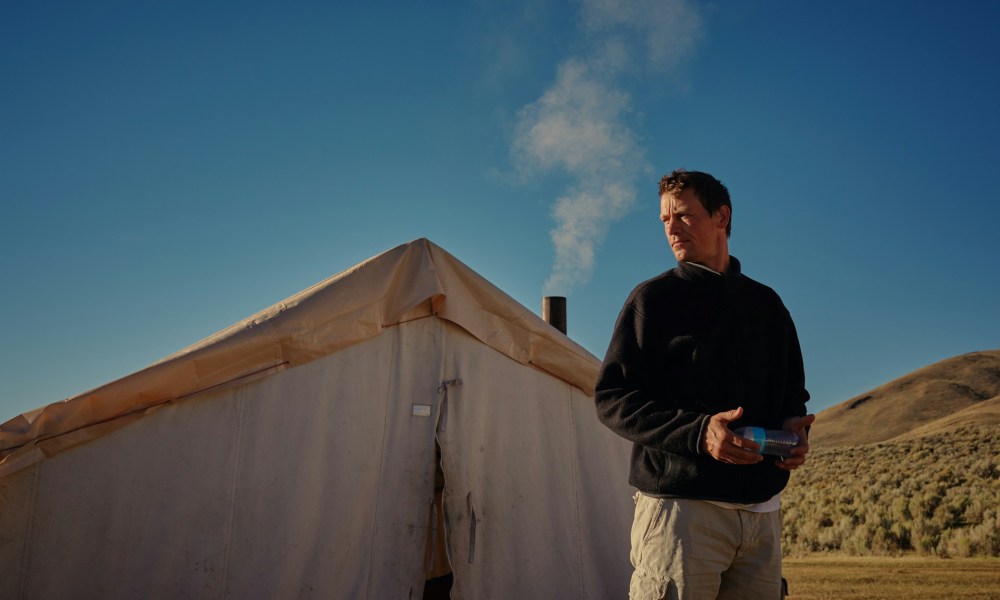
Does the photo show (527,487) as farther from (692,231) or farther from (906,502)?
(906,502)

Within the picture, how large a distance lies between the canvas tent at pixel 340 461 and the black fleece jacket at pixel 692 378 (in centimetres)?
244

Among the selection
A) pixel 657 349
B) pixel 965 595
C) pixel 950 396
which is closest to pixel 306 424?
pixel 657 349

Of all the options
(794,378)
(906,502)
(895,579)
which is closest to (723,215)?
(794,378)

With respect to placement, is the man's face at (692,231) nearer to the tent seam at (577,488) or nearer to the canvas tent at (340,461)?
the canvas tent at (340,461)

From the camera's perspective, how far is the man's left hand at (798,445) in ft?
7.12

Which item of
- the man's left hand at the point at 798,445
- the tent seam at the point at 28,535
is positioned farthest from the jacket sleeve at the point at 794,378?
the tent seam at the point at 28,535

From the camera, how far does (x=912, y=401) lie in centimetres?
4734

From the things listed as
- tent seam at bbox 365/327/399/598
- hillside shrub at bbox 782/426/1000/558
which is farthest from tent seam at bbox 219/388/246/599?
hillside shrub at bbox 782/426/1000/558

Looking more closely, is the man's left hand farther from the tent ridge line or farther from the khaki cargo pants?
the tent ridge line

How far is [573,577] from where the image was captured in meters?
4.80

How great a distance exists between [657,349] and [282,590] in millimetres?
2849

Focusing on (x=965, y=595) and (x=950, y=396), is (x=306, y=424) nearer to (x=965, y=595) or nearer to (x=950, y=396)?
(x=965, y=595)

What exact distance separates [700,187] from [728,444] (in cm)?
97

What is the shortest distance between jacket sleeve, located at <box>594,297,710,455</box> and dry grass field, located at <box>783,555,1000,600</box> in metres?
5.16
